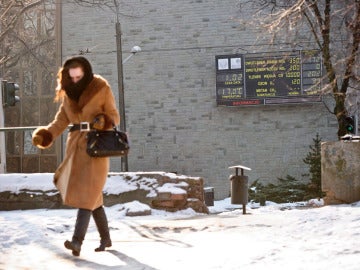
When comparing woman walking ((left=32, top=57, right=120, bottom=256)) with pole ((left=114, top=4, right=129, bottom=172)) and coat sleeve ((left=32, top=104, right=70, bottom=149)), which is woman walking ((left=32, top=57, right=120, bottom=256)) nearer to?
coat sleeve ((left=32, top=104, right=70, bottom=149))

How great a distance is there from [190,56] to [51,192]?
14723 mm

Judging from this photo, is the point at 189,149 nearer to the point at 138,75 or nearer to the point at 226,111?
the point at 226,111

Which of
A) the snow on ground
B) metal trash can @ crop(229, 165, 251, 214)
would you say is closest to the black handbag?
the snow on ground

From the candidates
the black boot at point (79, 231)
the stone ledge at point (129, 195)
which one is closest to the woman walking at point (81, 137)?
the black boot at point (79, 231)

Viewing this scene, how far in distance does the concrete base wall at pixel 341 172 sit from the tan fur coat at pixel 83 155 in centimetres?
451

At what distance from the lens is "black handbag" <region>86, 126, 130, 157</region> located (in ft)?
15.6

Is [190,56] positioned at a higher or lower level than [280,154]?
higher

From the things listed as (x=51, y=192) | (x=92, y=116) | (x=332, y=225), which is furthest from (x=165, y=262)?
(x=51, y=192)

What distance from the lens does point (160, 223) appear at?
7.25m

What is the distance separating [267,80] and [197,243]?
16389 mm

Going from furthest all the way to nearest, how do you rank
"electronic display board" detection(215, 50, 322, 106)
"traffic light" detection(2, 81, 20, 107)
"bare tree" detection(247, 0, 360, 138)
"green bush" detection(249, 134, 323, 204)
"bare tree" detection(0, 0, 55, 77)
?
"bare tree" detection(0, 0, 55, 77), "electronic display board" detection(215, 50, 322, 106), "green bush" detection(249, 134, 323, 204), "bare tree" detection(247, 0, 360, 138), "traffic light" detection(2, 81, 20, 107)

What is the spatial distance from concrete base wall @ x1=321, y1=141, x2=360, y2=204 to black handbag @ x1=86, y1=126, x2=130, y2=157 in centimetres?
452

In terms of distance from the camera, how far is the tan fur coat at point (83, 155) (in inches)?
193

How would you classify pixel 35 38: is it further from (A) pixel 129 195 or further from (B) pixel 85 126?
(B) pixel 85 126
